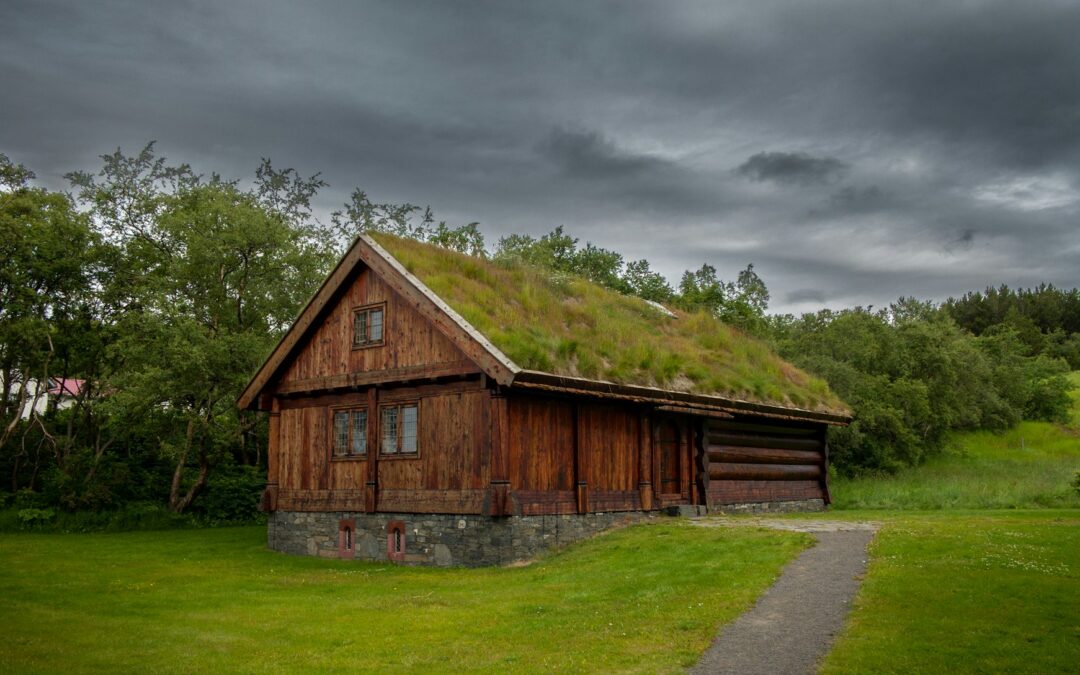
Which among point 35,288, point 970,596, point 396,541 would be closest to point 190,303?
point 35,288

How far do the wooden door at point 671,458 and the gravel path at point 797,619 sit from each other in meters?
7.80

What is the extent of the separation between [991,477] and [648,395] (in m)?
23.5

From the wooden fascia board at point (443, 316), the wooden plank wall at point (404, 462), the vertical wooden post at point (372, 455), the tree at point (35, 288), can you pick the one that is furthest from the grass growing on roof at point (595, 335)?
the tree at point (35, 288)

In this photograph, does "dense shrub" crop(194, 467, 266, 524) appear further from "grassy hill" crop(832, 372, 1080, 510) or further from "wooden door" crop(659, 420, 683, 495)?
"grassy hill" crop(832, 372, 1080, 510)

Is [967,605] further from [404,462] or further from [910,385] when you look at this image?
[910,385]

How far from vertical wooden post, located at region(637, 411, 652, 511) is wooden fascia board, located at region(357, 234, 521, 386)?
599 cm

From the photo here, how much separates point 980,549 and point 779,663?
24.6ft

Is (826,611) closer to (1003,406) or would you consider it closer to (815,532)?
(815,532)

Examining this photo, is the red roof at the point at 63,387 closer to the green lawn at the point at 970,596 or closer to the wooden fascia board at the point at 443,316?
the wooden fascia board at the point at 443,316

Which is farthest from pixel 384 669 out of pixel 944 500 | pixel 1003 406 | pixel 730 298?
pixel 1003 406

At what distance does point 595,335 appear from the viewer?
24031mm

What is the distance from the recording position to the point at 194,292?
3616 centimetres

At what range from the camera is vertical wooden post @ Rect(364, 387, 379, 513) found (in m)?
23.1

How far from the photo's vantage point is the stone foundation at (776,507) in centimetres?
2698
